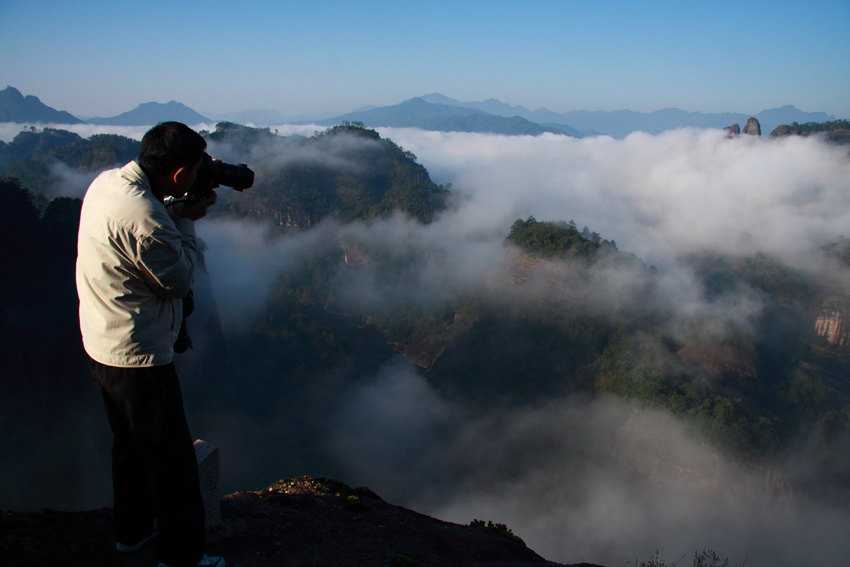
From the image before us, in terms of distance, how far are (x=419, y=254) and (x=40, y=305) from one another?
4496 cm

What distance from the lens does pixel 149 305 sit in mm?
2184

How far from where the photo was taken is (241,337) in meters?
37.8

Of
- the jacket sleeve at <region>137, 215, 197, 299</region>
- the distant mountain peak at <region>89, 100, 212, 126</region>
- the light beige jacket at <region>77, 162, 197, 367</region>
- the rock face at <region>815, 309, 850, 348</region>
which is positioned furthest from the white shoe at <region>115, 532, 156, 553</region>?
the distant mountain peak at <region>89, 100, 212, 126</region>

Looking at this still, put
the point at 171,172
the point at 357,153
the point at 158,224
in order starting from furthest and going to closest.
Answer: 1. the point at 357,153
2. the point at 171,172
3. the point at 158,224

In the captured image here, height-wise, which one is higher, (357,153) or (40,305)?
(357,153)

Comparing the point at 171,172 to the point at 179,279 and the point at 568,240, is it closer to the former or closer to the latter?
the point at 179,279

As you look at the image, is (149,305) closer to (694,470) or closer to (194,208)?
(194,208)

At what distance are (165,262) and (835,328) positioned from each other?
177 ft

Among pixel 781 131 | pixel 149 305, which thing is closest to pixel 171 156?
pixel 149 305

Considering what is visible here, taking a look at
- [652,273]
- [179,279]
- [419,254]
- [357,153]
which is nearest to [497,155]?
[357,153]

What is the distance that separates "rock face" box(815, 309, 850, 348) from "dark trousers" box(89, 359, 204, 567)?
5303 cm

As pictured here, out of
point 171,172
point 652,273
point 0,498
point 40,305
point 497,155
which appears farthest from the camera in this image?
point 497,155

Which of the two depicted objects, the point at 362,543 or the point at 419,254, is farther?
the point at 419,254

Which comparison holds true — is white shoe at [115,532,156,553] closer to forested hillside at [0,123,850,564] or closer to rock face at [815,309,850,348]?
forested hillside at [0,123,850,564]
